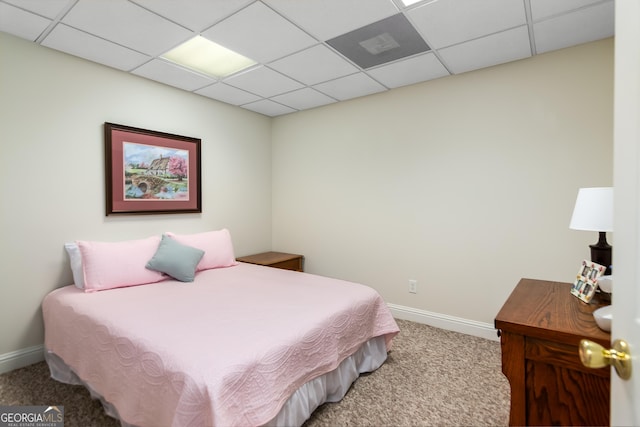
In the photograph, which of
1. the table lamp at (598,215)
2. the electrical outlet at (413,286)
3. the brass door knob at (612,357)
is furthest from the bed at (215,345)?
the table lamp at (598,215)

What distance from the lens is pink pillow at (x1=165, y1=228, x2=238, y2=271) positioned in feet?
9.93

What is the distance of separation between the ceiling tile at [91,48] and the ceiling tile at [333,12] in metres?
1.35

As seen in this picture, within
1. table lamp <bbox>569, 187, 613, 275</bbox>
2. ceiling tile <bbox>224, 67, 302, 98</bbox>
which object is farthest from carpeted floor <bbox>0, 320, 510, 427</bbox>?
ceiling tile <bbox>224, 67, 302, 98</bbox>

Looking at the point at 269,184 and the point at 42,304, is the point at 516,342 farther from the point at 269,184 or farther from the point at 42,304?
the point at 269,184

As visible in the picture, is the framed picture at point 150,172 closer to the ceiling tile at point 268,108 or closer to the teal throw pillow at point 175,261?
the teal throw pillow at point 175,261

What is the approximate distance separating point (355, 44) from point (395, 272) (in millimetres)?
2205

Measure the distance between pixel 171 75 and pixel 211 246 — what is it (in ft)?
5.43

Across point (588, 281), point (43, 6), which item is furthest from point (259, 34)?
point (588, 281)

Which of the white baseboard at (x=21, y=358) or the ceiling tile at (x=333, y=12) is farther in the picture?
the white baseboard at (x=21, y=358)

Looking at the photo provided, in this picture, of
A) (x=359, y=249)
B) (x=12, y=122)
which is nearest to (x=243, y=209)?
(x=359, y=249)

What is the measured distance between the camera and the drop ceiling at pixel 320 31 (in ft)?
6.28

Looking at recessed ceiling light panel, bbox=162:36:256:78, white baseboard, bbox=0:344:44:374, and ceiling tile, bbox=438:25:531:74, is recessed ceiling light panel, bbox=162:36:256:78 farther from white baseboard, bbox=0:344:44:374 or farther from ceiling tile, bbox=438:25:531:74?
white baseboard, bbox=0:344:44:374

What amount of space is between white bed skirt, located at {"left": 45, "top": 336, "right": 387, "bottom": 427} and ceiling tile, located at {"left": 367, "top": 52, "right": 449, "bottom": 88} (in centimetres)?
227

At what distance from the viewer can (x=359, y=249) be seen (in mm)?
3578
